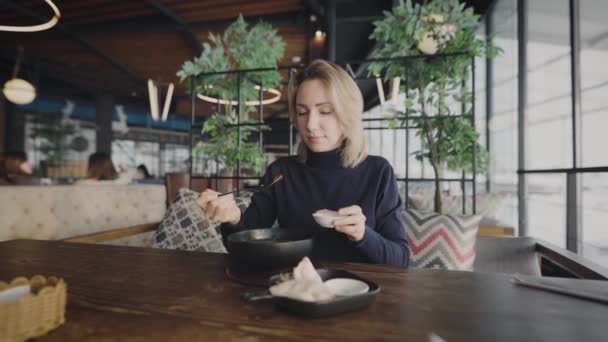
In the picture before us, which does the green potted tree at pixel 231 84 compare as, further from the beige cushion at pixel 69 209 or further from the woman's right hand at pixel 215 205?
the woman's right hand at pixel 215 205

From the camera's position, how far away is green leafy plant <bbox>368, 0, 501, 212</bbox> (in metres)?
2.28

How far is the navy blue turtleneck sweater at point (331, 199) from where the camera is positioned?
124 cm

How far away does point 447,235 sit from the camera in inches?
63.4

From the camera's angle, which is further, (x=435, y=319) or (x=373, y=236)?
(x=373, y=236)

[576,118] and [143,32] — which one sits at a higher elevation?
[143,32]

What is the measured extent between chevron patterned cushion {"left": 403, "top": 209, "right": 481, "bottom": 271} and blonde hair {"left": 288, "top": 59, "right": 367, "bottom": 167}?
19.7 inches

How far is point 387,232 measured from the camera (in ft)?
4.14

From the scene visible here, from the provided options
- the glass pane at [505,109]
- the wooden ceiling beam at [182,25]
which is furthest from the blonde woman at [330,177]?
the wooden ceiling beam at [182,25]

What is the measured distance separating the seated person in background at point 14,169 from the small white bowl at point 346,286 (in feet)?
16.6

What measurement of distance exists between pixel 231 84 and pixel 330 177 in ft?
5.70

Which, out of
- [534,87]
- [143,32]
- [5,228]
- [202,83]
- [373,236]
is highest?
[143,32]

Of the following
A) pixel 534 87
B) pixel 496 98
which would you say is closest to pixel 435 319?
pixel 534 87

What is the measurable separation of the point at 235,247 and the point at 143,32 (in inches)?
246

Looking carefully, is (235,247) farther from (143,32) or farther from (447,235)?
(143,32)
